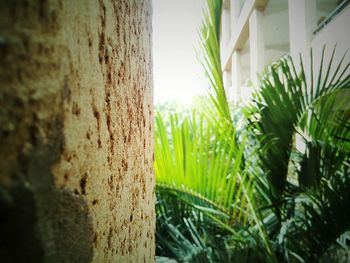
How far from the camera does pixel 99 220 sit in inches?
11.7

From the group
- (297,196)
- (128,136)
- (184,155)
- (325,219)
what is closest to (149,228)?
(128,136)

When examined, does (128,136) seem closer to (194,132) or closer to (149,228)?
(149,228)

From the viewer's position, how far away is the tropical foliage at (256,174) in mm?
1304

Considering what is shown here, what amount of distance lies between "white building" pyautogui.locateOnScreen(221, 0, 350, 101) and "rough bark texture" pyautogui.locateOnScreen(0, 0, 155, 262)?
2.01 m

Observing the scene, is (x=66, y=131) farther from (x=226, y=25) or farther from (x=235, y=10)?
(x=226, y=25)

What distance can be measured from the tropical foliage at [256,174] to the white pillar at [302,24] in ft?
8.63

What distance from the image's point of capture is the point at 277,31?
22.8ft

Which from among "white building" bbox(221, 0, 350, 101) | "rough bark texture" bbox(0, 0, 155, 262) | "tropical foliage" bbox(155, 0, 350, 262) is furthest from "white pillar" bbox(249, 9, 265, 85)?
"rough bark texture" bbox(0, 0, 155, 262)

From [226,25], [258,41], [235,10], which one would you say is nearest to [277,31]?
[258,41]

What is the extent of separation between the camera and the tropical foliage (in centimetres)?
130

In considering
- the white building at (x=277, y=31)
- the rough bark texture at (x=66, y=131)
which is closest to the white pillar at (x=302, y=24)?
the white building at (x=277, y=31)

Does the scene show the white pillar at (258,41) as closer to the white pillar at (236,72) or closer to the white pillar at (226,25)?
the white pillar at (236,72)

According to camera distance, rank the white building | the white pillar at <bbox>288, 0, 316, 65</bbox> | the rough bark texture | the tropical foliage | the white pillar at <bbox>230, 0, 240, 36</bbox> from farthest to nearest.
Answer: the white pillar at <bbox>230, 0, 240, 36</bbox> < the white pillar at <bbox>288, 0, 316, 65</bbox> < the white building < the tropical foliage < the rough bark texture

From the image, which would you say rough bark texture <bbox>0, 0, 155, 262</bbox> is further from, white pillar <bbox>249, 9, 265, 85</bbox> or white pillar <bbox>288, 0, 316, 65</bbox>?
white pillar <bbox>249, 9, 265, 85</bbox>
